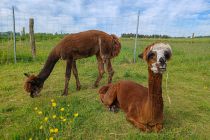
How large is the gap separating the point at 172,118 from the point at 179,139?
101 centimetres

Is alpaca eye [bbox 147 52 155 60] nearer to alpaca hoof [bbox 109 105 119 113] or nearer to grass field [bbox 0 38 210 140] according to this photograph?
grass field [bbox 0 38 210 140]

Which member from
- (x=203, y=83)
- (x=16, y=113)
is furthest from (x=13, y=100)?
(x=203, y=83)

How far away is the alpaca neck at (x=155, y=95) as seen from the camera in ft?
11.3

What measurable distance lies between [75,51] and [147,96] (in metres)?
2.75

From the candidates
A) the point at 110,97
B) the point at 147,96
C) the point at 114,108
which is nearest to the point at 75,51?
the point at 110,97

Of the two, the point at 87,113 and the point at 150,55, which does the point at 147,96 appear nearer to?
the point at 150,55

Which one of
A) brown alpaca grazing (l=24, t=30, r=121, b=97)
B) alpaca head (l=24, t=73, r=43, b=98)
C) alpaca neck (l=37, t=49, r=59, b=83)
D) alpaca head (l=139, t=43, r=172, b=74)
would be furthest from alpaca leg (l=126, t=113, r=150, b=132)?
alpaca neck (l=37, t=49, r=59, b=83)

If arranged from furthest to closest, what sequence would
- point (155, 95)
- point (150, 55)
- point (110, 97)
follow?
point (110, 97) → point (155, 95) → point (150, 55)

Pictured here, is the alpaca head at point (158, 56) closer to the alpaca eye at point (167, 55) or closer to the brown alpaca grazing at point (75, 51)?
the alpaca eye at point (167, 55)

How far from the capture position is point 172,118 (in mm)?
4574

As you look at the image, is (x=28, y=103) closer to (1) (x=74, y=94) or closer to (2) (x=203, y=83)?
(1) (x=74, y=94)

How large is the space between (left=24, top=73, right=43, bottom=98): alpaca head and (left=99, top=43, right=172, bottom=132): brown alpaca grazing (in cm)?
198

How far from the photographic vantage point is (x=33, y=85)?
5.90 m

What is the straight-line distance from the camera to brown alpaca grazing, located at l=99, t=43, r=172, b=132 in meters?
3.22
